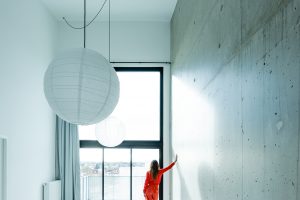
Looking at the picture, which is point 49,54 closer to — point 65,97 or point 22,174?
point 22,174

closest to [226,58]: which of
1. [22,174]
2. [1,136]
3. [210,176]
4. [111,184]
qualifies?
[210,176]

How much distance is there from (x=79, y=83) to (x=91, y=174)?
439 centimetres

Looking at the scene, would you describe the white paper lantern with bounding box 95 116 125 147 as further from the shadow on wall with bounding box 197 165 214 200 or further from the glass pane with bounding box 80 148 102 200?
the shadow on wall with bounding box 197 165 214 200

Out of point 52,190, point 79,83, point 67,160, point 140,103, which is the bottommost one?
point 52,190

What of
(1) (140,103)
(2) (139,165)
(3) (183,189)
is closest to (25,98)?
(3) (183,189)

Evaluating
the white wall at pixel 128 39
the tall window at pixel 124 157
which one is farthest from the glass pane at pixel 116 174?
the white wall at pixel 128 39

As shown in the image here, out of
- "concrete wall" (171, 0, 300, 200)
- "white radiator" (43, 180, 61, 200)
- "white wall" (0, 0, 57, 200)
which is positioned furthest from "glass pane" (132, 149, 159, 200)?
"concrete wall" (171, 0, 300, 200)

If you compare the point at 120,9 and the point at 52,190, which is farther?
the point at 120,9

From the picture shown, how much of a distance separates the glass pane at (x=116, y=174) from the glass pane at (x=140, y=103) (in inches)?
14.8

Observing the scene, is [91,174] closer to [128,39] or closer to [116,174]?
[116,174]

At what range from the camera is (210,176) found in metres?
2.88

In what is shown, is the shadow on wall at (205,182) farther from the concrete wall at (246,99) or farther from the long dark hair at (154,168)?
the long dark hair at (154,168)

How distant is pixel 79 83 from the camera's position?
256 cm

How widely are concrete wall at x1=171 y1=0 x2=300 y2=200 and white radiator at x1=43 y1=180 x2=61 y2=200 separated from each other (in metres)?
2.76
